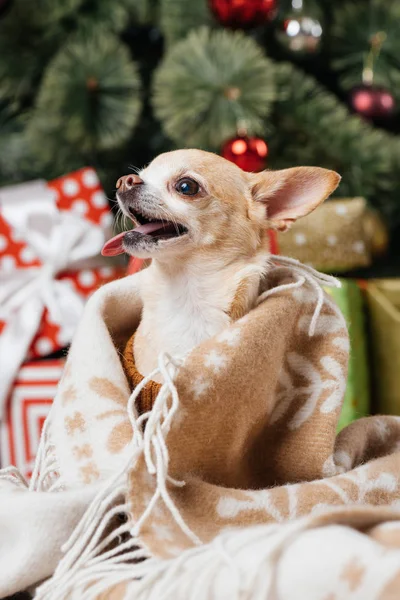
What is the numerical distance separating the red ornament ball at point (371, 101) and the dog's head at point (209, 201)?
59 centimetres

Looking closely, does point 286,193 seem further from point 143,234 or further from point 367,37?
point 367,37

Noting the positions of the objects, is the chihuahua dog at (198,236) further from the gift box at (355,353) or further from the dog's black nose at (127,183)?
the gift box at (355,353)

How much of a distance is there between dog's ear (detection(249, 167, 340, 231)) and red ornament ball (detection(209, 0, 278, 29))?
0.54 m

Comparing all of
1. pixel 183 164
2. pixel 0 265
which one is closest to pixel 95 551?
pixel 183 164

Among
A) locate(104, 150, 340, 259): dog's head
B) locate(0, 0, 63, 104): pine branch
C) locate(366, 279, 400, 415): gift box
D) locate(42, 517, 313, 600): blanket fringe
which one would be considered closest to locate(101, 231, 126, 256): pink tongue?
locate(104, 150, 340, 259): dog's head

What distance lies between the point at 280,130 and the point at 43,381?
613 millimetres

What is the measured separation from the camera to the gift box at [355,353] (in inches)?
44.5

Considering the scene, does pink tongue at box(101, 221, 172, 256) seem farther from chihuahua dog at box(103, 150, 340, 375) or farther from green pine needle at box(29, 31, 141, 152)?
green pine needle at box(29, 31, 141, 152)

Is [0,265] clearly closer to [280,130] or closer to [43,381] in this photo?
[43,381]

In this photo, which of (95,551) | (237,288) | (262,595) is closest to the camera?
(262,595)

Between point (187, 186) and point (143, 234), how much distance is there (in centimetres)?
7

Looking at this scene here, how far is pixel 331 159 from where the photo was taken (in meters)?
1.34

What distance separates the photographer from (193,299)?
2.28 ft

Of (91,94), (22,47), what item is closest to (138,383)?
(91,94)
